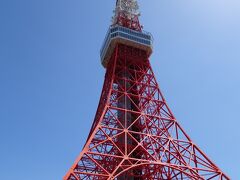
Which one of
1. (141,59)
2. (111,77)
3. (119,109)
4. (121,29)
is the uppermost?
(121,29)

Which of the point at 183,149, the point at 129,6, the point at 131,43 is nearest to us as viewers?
the point at 183,149

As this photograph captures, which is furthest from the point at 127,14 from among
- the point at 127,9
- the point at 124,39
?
the point at 124,39

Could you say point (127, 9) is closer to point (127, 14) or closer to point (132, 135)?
point (127, 14)

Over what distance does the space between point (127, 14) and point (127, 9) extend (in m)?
0.75

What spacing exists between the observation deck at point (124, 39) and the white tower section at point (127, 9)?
9.03ft

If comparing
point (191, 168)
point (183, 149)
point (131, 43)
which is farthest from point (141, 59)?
point (191, 168)

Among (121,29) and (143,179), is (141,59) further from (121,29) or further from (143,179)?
(143,179)

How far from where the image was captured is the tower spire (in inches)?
1004

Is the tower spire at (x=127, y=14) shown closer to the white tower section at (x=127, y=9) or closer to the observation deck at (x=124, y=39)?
the white tower section at (x=127, y=9)

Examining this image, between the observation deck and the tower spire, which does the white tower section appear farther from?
the observation deck

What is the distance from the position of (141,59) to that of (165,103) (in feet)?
13.2

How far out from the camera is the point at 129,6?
27.2 metres

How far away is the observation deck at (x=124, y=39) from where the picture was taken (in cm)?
2306

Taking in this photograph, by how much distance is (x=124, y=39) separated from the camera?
75.6ft
